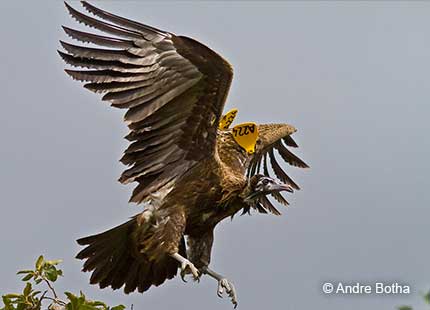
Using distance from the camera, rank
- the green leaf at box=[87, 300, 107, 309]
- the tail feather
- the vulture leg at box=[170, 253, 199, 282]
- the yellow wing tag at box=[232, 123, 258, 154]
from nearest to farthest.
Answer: the green leaf at box=[87, 300, 107, 309], the vulture leg at box=[170, 253, 199, 282], the tail feather, the yellow wing tag at box=[232, 123, 258, 154]

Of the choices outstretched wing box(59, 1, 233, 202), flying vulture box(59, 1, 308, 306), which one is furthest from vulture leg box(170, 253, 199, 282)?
outstretched wing box(59, 1, 233, 202)

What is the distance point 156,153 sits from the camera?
308 inches

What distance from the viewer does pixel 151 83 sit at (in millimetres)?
7574

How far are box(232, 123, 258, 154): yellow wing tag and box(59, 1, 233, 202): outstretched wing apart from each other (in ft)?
2.72

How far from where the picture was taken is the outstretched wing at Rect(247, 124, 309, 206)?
33.4 feet

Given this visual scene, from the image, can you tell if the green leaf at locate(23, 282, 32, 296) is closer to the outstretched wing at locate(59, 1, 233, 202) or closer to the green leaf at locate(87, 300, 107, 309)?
the green leaf at locate(87, 300, 107, 309)

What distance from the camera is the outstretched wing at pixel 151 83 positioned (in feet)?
24.5

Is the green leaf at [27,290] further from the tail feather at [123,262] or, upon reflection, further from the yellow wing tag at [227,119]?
the yellow wing tag at [227,119]

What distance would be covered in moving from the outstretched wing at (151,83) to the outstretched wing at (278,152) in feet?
7.30

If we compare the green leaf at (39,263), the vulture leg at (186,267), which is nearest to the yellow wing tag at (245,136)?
the vulture leg at (186,267)

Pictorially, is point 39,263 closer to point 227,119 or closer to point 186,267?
point 186,267

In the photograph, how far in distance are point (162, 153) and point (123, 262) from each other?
3.14 feet

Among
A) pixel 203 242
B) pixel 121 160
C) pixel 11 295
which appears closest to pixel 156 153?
pixel 121 160

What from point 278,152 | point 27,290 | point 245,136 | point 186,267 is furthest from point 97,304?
point 278,152
